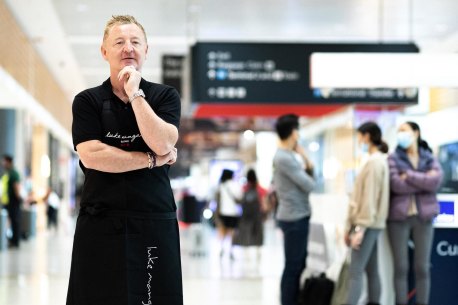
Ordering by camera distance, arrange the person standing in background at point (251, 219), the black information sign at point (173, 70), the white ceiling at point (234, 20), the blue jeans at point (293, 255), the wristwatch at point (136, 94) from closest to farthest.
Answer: the wristwatch at point (136, 94)
the blue jeans at point (293, 255)
the white ceiling at point (234, 20)
the person standing in background at point (251, 219)
the black information sign at point (173, 70)

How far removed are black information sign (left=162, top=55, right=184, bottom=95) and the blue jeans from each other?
7005mm

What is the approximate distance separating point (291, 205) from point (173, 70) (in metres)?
7.23

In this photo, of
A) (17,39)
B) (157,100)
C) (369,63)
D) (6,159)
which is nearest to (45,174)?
(6,159)

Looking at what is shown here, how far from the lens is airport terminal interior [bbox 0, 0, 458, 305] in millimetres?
6098

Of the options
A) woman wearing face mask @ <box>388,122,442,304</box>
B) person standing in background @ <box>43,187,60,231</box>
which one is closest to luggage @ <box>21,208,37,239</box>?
person standing in background @ <box>43,187,60,231</box>

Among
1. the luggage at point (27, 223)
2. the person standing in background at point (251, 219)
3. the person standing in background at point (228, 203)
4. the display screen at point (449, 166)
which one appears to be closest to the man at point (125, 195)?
the display screen at point (449, 166)

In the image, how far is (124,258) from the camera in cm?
263

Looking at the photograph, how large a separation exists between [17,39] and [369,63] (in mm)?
7653

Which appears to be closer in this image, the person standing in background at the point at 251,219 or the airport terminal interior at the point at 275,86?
the airport terminal interior at the point at 275,86

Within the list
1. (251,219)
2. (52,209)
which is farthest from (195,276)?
(52,209)

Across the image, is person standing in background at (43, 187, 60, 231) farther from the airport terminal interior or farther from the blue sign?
the blue sign

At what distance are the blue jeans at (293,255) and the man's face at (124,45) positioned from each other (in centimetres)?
329

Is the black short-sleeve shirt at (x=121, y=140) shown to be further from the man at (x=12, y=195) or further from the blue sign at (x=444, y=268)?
the man at (x=12, y=195)

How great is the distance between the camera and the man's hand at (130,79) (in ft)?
8.43
